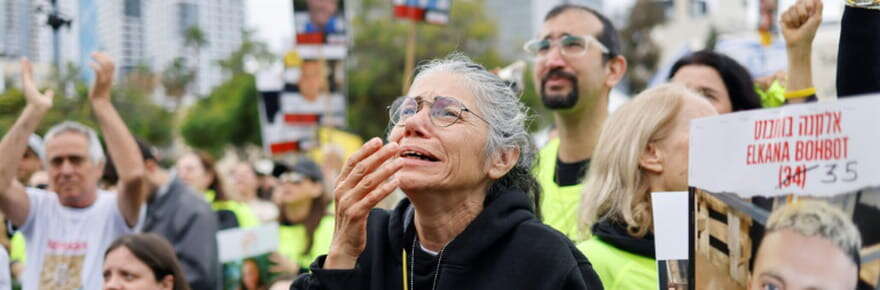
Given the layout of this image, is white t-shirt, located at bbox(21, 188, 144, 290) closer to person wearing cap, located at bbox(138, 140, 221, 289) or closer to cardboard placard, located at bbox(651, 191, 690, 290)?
person wearing cap, located at bbox(138, 140, 221, 289)

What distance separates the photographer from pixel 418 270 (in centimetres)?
255

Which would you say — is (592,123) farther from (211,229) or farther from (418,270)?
(211,229)

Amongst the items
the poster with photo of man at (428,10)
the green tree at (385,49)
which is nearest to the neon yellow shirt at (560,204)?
the poster with photo of man at (428,10)

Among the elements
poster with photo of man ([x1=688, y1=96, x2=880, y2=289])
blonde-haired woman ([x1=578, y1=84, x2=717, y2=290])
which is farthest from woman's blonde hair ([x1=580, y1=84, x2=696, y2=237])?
Result: poster with photo of man ([x1=688, y1=96, x2=880, y2=289])

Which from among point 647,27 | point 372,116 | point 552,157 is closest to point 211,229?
point 552,157

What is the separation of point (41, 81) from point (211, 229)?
361 centimetres

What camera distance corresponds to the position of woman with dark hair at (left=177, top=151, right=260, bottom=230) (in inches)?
283

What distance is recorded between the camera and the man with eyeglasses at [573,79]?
4.19 metres

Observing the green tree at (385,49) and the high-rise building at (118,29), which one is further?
the green tree at (385,49)

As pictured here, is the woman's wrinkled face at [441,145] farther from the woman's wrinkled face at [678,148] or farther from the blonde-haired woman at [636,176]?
the woman's wrinkled face at [678,148]

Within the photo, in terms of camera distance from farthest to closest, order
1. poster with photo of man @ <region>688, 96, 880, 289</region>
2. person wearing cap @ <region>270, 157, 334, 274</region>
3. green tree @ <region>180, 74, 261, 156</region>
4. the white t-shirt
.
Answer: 1. green tree @ <region>180, 74, 261, 156</region>
2. person wearing cap @ <region>270, 157, 334, 274</region>
3. the white t-shirt
4. poster with photo of man @ <region>688, 96, 880, 289</region>

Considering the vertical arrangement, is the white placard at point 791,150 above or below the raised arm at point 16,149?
above

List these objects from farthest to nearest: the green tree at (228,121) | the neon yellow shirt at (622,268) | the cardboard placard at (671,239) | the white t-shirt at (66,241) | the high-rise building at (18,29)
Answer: the green tree at (228,121) → the high-rise building at (18,29) → the white t-shirt at (66,241) → the neon yellow shirt at (622,268) → the cardboard placard at (671,239)

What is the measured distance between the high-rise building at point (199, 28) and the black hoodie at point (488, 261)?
849cm
